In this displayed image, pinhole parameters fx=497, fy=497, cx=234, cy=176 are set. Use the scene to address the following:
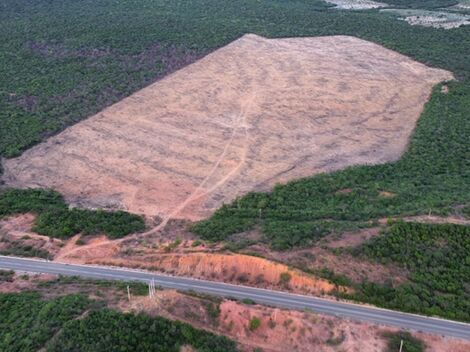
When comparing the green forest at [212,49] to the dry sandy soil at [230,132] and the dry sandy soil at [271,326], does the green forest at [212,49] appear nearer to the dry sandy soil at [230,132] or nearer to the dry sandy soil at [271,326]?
the dry sandy soil at [230,132]

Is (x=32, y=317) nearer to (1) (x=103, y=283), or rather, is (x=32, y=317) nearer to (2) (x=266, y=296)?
(1) (x=103, y=283)

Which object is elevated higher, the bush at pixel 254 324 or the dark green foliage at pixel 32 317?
the dark green foliage at pixel 32 317

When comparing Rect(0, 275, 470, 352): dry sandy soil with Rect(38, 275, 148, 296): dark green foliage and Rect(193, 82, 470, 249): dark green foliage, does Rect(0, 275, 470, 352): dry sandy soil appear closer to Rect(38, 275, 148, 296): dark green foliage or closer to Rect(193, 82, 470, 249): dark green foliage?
Rect(38, 275, 148, 296): dark green foliage

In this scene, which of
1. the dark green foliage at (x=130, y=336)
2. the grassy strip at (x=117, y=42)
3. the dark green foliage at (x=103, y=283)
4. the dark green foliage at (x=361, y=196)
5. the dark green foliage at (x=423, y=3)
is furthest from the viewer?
the dark green foliage at (x=423, y=3)

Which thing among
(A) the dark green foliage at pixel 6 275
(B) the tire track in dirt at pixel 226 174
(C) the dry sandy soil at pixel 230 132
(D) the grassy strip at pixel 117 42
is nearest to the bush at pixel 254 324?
(B) the tire track in dirt at pixel 226 174

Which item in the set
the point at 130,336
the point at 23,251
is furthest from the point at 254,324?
the point at 23,251

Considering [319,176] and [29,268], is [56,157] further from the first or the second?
[319,176]

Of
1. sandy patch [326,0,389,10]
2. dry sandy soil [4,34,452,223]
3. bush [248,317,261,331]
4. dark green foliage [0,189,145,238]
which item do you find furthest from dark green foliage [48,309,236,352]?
sandy patch [326,0,389,10]
